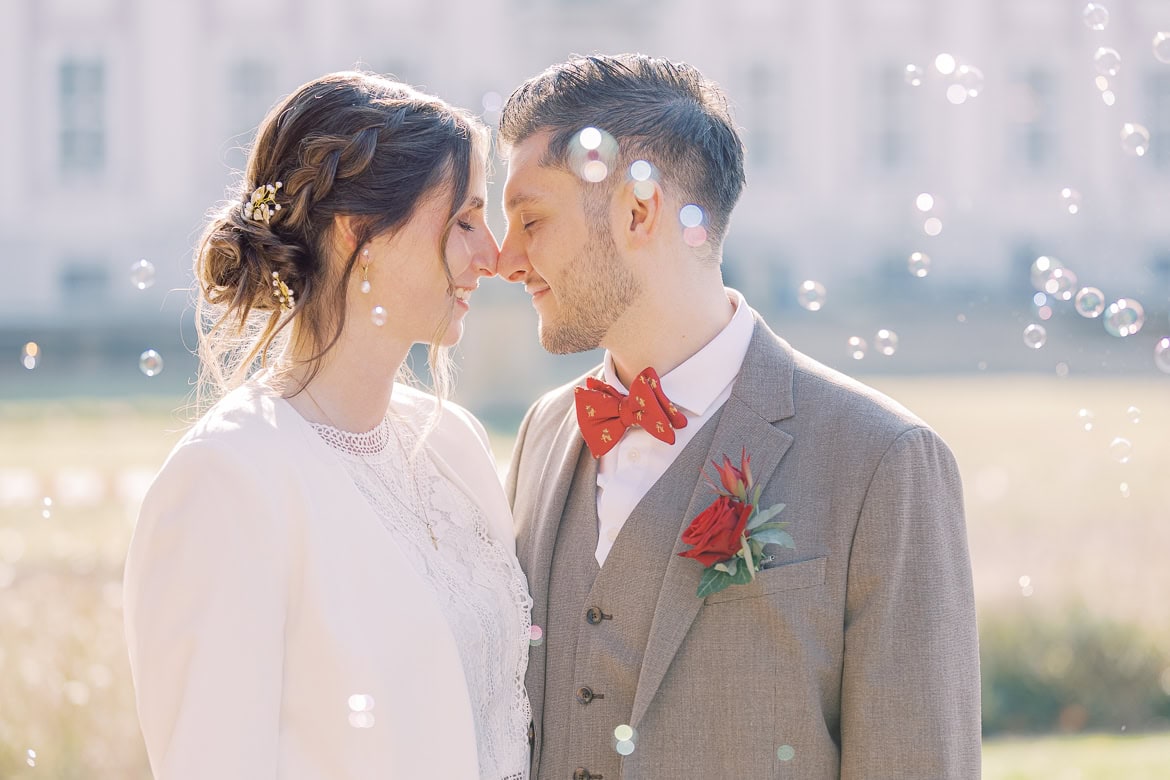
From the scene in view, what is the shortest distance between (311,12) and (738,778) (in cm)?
2011

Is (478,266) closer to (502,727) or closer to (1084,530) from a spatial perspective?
(502,727)

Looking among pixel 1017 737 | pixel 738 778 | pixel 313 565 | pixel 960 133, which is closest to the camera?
pixel 313 565

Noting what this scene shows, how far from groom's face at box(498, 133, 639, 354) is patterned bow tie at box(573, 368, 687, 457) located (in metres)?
0.12

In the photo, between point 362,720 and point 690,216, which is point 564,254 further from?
point 362,720

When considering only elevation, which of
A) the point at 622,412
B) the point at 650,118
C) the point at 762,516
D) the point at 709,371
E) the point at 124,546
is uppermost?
the point at 650,118

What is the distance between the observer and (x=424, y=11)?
20672 mm

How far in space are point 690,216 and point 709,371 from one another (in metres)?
0.39

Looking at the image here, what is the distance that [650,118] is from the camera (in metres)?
2.85

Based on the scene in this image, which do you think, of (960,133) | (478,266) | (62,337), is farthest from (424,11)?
(478,266)

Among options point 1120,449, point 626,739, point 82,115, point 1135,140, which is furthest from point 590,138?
point 82,115

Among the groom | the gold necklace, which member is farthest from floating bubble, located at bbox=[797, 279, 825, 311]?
the gold necklace

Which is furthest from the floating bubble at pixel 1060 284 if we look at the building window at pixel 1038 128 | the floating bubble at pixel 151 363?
the building window at pixel 1038 128

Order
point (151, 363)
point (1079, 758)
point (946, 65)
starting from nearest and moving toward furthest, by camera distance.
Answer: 1. point (946, 65)
2. point (151, 363)
3. point (1079, 758)

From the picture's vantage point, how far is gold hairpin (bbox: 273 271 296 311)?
2736 millimetres
